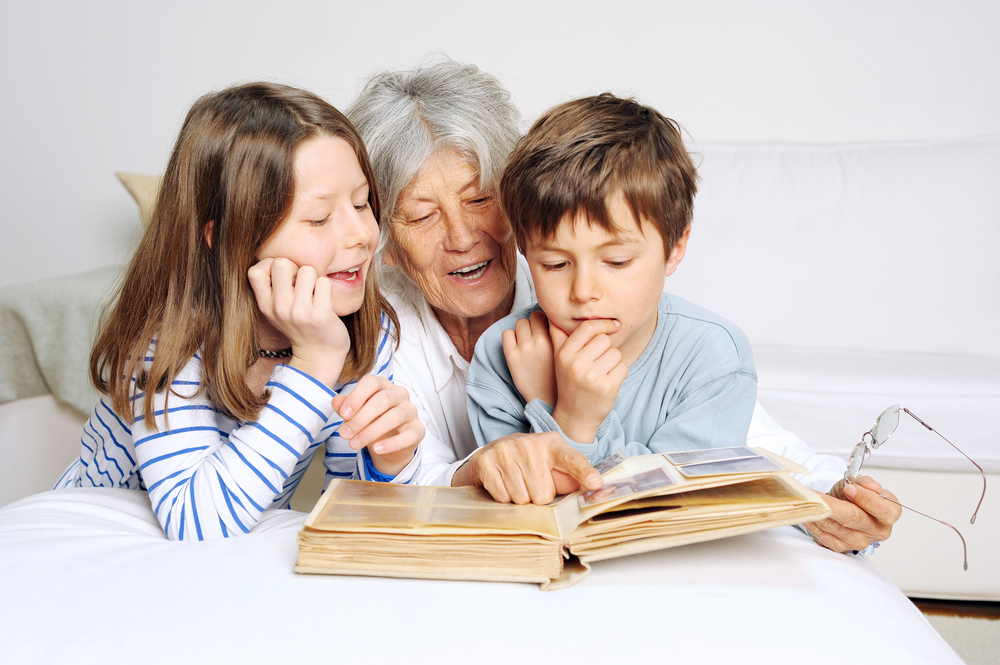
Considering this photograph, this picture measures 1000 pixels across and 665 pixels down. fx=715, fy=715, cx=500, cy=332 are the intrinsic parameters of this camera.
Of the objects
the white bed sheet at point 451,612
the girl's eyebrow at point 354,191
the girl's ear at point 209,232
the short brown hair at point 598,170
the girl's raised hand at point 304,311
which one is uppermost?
the short brown hair at point 598,170

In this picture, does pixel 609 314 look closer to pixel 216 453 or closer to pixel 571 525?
pixel 571 525

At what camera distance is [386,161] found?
1.39 meters

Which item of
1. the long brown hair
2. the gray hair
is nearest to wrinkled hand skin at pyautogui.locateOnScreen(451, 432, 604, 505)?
the long brown hair

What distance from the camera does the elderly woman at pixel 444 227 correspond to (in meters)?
1.36

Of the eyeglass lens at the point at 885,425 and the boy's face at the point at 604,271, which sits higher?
the boy's face at the point at 604,271

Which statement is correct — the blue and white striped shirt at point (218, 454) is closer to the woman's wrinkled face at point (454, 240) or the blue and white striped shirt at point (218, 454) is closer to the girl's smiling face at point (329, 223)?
the girl's smiling face at point (329, 223)

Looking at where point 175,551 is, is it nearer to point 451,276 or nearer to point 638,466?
point 638,466

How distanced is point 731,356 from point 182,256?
3.00 feet

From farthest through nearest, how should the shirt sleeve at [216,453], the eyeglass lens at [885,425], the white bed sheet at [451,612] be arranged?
the shirt sleeve at [216,453]
the eyeglass lens at [885,425]
the white bed sheet at [451,612]

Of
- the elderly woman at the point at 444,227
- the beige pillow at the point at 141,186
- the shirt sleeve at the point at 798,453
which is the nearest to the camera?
the shirt sleeve at the point at 798,453

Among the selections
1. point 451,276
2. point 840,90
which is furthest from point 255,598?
point 840,90

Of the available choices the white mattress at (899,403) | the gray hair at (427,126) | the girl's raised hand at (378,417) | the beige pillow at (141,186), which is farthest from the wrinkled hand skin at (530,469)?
the beige pillow at (141,186)

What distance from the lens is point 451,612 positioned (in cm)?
74

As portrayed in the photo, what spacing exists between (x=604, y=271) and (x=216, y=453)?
2.11 feet
